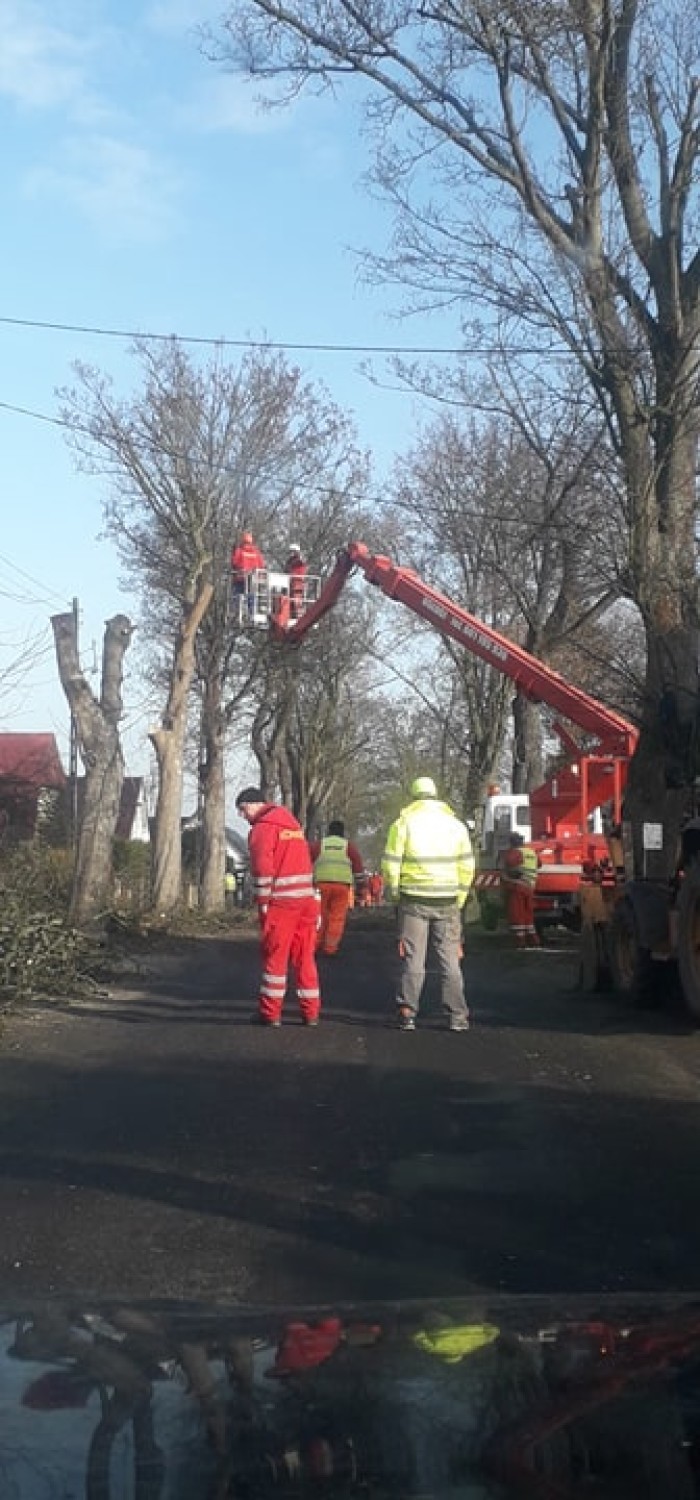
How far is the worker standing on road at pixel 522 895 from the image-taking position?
2262 centimetres

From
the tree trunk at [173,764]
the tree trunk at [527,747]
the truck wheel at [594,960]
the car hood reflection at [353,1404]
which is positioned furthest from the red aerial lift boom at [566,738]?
the car hood reflection at [353,1404]

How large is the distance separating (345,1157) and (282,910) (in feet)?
14.2

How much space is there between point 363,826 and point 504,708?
37842 millimetres

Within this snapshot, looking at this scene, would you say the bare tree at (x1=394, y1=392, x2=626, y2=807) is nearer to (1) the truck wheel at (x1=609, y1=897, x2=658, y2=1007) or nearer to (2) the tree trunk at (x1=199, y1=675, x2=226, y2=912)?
(2) the tree trunk at (x1=199, y1=675, x2=226, y2=912)

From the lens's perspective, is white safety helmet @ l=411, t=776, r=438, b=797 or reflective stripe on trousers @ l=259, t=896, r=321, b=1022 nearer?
reflective stripe on trousers @ l=259, t=896, r=321, b=1022

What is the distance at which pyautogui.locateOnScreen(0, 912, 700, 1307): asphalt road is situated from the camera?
617 centimetres

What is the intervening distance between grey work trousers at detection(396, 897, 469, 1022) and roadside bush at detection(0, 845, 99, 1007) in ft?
10.4

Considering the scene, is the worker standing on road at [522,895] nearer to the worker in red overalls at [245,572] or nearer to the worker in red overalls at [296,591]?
the worker in red overalls at [245,572]

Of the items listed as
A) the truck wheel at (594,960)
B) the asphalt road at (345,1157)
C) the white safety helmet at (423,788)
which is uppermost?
the white safety helmet at (423,788)

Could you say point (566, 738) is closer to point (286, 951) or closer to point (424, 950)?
point (424, 950)

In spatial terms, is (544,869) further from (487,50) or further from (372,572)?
(487,50)

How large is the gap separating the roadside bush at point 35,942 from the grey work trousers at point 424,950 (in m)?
3.18

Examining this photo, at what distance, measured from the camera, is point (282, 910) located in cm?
1221

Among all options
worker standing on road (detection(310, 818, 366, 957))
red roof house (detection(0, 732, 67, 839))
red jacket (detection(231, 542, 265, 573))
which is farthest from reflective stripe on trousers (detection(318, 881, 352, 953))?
red roof house (detection(0, 732, 67, 839))
